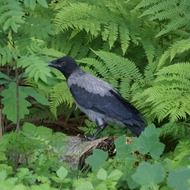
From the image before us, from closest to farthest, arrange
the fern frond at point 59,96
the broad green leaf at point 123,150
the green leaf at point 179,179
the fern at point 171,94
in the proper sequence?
the green leaf at point 179,179, the broad green leaf at point 123,150, the fern at point 171,94, the fern frond at point 59,96

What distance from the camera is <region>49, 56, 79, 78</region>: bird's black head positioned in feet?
17.5

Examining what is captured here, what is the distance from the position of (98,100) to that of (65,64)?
0.47 m

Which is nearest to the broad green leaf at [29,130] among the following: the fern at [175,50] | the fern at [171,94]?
the fern at [171,94]

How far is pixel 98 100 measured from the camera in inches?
201

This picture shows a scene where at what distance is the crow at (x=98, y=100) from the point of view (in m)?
4.88

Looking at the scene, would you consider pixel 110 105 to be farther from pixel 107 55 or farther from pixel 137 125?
pixel 107 55

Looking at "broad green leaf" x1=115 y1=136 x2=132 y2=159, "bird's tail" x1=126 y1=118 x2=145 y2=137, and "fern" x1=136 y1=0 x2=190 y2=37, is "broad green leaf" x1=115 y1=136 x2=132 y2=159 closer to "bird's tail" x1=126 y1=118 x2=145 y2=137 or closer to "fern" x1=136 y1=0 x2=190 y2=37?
"bird's tail" x1=126 y1=118 x2=145 y2=137

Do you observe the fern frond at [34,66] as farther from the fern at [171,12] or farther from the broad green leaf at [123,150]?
the fern at [171,12]

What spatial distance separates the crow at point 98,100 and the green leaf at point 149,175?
7.76 feet

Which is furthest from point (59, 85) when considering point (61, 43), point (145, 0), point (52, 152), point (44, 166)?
point (44, 166)

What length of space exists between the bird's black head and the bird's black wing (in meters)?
0.15

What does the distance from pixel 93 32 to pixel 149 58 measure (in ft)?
1.74

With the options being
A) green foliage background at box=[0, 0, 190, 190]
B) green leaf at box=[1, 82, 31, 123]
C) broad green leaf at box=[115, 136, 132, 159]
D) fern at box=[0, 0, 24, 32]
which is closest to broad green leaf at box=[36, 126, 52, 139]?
green foliage background at box=[0, 0, 190, 190]

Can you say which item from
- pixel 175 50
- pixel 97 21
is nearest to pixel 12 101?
pixel 175 50
